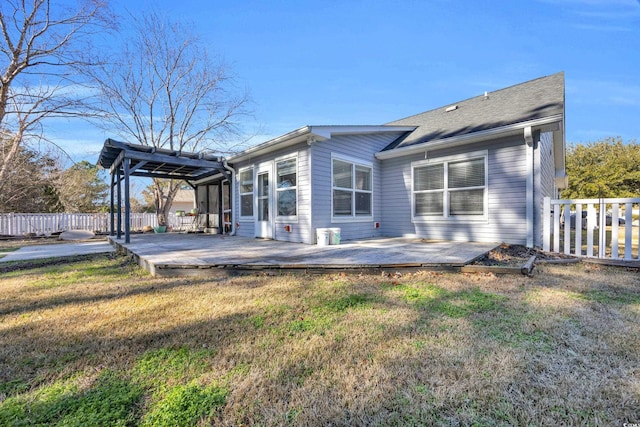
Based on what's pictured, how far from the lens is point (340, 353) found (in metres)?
1.96

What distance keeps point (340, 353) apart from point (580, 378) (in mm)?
1361

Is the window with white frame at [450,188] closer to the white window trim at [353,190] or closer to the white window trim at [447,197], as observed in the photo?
the white window trim at [447,197]

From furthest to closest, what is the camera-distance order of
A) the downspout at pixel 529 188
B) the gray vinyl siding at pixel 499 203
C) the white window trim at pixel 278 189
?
the white window trim at pixel 278 189 < the gray vinyl siding at pixel 499 203 < the downspout at pixel 529 188

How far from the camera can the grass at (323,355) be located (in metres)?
1.41

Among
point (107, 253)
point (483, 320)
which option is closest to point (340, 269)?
point (483, 320)

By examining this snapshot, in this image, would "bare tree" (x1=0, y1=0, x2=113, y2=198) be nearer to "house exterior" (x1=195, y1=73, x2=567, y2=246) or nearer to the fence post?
"house exterior" (x1=195, y1=73, x2=567, y2=246)

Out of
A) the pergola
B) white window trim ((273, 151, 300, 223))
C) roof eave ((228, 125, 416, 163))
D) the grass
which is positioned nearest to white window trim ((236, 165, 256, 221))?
roof eave ((228, 125, 416, 163))

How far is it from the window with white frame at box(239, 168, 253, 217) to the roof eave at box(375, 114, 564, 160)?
382cm

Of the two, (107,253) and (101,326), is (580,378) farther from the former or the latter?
(107,253)

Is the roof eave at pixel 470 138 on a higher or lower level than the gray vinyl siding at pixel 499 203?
higher

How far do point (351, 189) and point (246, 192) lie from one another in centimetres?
337

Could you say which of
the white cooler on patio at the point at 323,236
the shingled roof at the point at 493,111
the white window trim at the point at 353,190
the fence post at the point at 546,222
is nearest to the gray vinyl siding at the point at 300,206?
the white cooler on patio at the point at 323,236

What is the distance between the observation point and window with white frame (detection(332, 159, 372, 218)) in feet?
24.1

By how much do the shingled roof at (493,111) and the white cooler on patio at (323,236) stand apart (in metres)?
3.39
